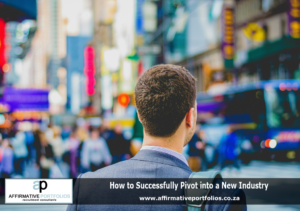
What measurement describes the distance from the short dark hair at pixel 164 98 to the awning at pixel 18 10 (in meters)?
Result: 14.4

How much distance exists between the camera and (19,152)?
10836 millimetres

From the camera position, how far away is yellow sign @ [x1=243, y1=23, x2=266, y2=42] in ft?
88.5

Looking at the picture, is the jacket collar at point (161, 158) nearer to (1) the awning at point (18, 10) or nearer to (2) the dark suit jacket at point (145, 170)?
(2) the dark suit jacket at point (145, 170)

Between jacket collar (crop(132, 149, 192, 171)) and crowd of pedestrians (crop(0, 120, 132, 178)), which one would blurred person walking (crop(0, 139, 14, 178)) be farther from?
jacket collar (crop(132, 149, 192, 171))

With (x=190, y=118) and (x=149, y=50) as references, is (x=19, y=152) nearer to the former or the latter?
(x=149, y=50)

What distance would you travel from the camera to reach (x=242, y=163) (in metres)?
15.3

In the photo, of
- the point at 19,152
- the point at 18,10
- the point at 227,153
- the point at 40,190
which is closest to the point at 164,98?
the point at 40,190

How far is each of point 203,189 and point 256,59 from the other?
25865 mm

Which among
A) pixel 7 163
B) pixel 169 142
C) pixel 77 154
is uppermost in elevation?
pixel 169 142

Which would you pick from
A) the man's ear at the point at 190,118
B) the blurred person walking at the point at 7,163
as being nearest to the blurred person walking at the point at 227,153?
the blurred person walking at the point at 7,163

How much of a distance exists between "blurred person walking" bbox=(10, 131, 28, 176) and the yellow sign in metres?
21.9

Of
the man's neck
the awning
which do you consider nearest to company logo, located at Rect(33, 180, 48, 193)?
the man's neck

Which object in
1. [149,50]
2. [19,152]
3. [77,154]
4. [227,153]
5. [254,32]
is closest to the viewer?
[77,154]

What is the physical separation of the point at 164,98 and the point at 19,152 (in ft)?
34.2
